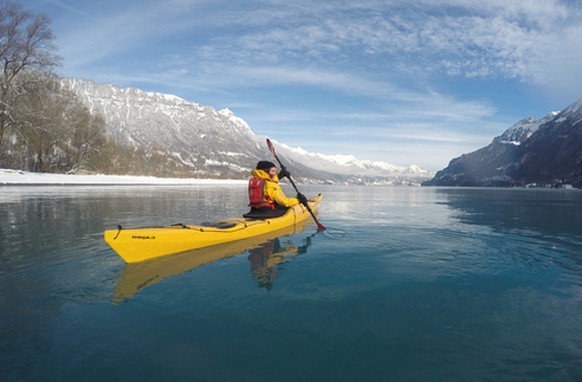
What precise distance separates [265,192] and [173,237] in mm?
4709

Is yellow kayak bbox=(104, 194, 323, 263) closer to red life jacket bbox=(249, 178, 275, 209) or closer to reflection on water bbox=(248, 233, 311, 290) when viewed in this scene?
red life jacket bbox=(249, 178, 275, 209)

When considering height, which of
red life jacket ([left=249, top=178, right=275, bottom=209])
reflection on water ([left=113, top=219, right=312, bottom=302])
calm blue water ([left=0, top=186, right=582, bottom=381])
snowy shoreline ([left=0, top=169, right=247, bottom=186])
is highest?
snowy shoreline ([left=0, top=169, right=247, bottom=186])

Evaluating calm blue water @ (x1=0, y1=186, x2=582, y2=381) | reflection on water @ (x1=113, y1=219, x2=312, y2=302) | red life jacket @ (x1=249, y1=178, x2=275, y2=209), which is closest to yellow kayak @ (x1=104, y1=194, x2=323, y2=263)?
reflection on water @ (x1=113, y1=219, x2=312, y2=302)

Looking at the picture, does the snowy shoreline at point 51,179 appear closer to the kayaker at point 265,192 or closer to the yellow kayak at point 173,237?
the kayaker at point 265,192

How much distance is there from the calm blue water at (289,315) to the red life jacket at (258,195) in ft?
9.50

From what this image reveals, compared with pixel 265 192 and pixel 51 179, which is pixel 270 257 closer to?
pixel 265 192

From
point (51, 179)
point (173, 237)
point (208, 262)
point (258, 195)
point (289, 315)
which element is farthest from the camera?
point (51, 179)

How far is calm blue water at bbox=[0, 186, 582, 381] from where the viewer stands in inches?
174

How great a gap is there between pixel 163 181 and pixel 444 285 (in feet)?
260

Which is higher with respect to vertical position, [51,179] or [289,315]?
[51,179]

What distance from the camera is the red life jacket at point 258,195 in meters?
13.2

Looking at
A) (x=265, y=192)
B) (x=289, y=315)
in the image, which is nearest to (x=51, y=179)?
(x=265, y=192)

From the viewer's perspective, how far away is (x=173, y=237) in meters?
10.0

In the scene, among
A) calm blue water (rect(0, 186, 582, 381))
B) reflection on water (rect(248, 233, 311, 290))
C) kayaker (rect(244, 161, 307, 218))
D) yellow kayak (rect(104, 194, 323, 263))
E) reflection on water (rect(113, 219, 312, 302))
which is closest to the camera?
calm blue water (rect(0, 186, 582, 381))
